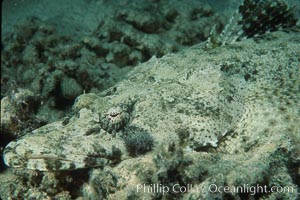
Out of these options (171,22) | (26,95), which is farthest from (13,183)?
(171,22)

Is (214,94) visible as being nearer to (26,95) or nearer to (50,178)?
(50,178)

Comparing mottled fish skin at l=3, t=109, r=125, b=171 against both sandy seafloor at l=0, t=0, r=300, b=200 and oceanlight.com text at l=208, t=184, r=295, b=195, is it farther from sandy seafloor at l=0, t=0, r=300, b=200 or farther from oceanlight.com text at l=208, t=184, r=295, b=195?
oceanlight.com text at l=208, t=184, r=295, b=195

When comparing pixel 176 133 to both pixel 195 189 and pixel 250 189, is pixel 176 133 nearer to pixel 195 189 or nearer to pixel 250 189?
pixel 195 189

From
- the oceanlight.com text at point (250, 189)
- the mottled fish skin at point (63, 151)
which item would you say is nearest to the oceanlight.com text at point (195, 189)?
the oceanlight.com text at point (250, 189)

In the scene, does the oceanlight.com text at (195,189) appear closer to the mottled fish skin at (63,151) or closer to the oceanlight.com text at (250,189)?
the oceanlight.com text at (250,189)

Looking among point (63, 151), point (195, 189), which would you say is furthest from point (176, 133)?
point (63, 151)

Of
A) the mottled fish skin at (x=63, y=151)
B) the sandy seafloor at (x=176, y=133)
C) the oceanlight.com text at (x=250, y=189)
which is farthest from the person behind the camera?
the mottled fish skin at (x=63, y=151)

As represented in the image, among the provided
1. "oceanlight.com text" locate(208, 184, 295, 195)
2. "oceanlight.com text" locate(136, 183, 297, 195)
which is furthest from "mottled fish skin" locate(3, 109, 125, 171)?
"oceanlight.com text" locate(208, 184, 295, 195)

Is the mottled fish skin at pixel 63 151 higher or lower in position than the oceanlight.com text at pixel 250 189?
higher
